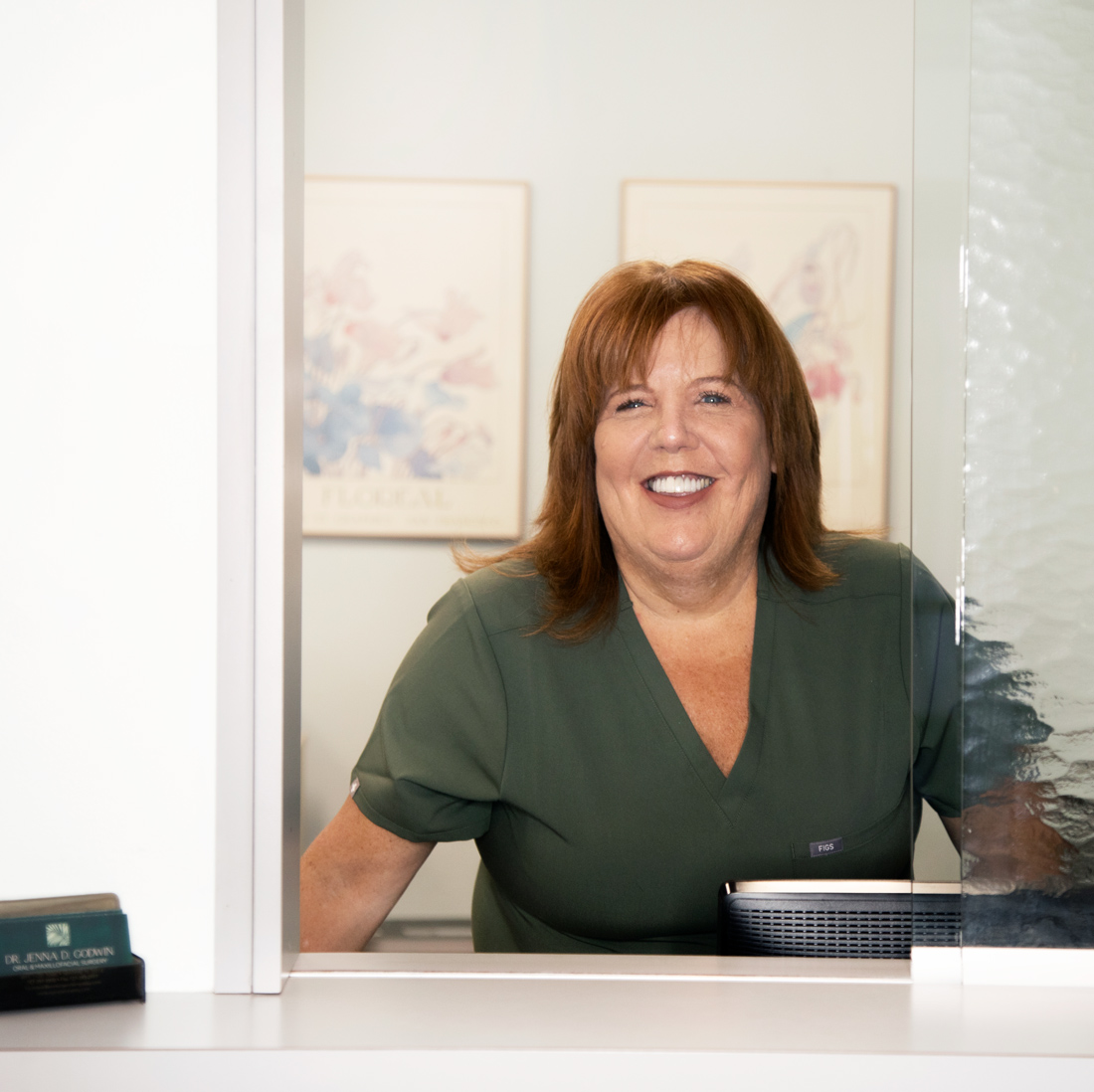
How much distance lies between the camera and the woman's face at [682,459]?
4.54 ft

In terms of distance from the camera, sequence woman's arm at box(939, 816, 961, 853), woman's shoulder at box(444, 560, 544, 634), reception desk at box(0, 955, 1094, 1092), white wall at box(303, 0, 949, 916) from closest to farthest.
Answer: reception desk at box(0, 955, 1094, 1092) < woman's arm at box(939, 816, 961, 853) < woman's shoulder at box(444, 560, 544, 634) < white wall at box(303, 0, 949, 916)

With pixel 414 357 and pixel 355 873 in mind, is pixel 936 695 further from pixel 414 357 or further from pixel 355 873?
pixel 414 357

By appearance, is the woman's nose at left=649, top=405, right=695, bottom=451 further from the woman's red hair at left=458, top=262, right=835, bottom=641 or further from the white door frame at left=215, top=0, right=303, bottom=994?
the white door frame at left=215, top=0, right=303, bottom=994

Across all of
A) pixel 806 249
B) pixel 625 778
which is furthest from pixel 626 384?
pixel 806 249

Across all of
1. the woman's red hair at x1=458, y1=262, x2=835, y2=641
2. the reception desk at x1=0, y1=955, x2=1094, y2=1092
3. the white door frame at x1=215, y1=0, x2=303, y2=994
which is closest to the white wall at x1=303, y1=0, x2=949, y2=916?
the woman's red hair at x1=458, y1=262, x2=835, y2=641

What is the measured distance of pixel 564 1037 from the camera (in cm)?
60

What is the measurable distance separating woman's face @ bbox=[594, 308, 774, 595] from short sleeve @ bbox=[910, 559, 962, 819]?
67cm

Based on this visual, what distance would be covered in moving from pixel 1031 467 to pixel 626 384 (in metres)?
0.80

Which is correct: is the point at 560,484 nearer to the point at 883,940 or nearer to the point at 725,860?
the point at 725,860

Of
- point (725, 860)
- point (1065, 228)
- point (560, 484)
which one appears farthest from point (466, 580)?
point (1065, 228)

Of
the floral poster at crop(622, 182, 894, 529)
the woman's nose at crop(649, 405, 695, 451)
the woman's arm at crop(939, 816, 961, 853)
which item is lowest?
the woman's arm at crop(939, 816, 961, 853)

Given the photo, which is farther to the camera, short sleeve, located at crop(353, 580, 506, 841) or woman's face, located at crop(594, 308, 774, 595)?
woman's face, located at crop(594, 308, 774, 595)

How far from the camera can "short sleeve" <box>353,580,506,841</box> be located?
48.0 inches

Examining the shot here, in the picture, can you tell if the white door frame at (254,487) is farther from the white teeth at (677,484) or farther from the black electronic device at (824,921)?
the white teeth at (677,484)
